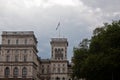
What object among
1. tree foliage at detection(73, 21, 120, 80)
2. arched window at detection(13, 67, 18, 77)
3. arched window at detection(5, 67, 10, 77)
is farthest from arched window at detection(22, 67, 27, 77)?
tree foliage at detection(73, 21, 120, 80)

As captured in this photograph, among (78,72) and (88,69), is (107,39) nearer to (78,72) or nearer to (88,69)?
(88,69)

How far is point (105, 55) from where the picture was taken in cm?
9506

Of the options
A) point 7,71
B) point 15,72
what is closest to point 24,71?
point 15,72

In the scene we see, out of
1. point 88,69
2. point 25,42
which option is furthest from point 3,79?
point 88,69

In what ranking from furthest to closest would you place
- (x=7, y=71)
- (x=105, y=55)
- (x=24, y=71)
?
1. (x=7, y=71)
2. (x=24, y=71)
3. (x=105, y=55)

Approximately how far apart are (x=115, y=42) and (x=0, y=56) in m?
95.9

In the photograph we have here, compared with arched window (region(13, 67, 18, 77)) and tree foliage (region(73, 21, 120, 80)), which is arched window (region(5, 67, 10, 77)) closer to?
arched window (region(13, 67, 18, 77))

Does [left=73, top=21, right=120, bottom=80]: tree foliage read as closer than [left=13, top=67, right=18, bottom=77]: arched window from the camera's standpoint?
Yes

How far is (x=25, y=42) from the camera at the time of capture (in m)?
182

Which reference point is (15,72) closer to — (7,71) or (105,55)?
(7,71)

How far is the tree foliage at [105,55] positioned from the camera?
92.3m

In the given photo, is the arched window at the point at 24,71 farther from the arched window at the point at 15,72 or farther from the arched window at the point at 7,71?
the arched window at the point at 7,71

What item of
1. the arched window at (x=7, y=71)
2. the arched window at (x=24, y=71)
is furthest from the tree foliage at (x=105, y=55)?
the arched window at (x=7, y=71)

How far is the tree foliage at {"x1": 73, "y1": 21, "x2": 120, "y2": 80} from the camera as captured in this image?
9231 centimetres
